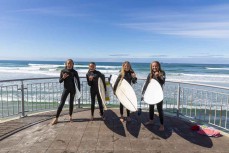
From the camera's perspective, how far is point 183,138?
202 inches

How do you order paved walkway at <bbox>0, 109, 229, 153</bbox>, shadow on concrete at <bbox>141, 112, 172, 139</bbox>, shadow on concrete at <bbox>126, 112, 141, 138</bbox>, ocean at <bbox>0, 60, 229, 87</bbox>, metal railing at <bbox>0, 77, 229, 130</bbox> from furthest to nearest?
ocean at <bbox>0, 60, 229, 87</bbox>, metal railing at <bbox>0, 77, 229, 130</bbox>, shadow on concrete at <bbox>126, 112, 141, 138</bbox>, shadow on concrete at <bbox>141, 112, 172, 139</bbox>, paved walkway at <bbox>0, 109, 229, 153</bbox>

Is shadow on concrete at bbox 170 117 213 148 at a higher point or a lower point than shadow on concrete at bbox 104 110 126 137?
lower

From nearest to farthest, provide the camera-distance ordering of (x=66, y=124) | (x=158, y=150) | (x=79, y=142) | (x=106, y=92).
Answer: (x=158, y=150) < (x=79, y=142) < (x=66, y=124) < (x=106, y=92)

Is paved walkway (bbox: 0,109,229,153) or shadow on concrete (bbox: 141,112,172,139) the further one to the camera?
shadow on concrete (bbox: 141,112,172,139)

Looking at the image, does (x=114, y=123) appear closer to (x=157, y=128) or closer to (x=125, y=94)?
(x=125, y=94)

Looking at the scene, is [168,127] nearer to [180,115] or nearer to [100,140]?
[180,115]

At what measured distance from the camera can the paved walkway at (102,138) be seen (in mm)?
4500

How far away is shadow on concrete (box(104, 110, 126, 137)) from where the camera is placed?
5.54 metres

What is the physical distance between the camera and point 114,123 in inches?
244

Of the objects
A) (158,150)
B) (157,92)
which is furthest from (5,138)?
(157,92)

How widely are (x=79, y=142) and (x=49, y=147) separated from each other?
62 centimetres

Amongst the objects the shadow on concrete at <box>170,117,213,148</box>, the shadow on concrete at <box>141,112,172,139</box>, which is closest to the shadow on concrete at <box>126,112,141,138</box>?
the shadow on concrete at <box>141,112,172,139</box>

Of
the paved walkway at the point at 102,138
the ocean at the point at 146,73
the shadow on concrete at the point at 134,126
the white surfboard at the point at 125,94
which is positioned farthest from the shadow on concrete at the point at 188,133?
the ocean at the point at 146,73

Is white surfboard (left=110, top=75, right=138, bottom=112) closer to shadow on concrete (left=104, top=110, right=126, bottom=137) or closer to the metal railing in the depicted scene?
shadow on concrete (left=104, top=110, right=126, bottom=137)
